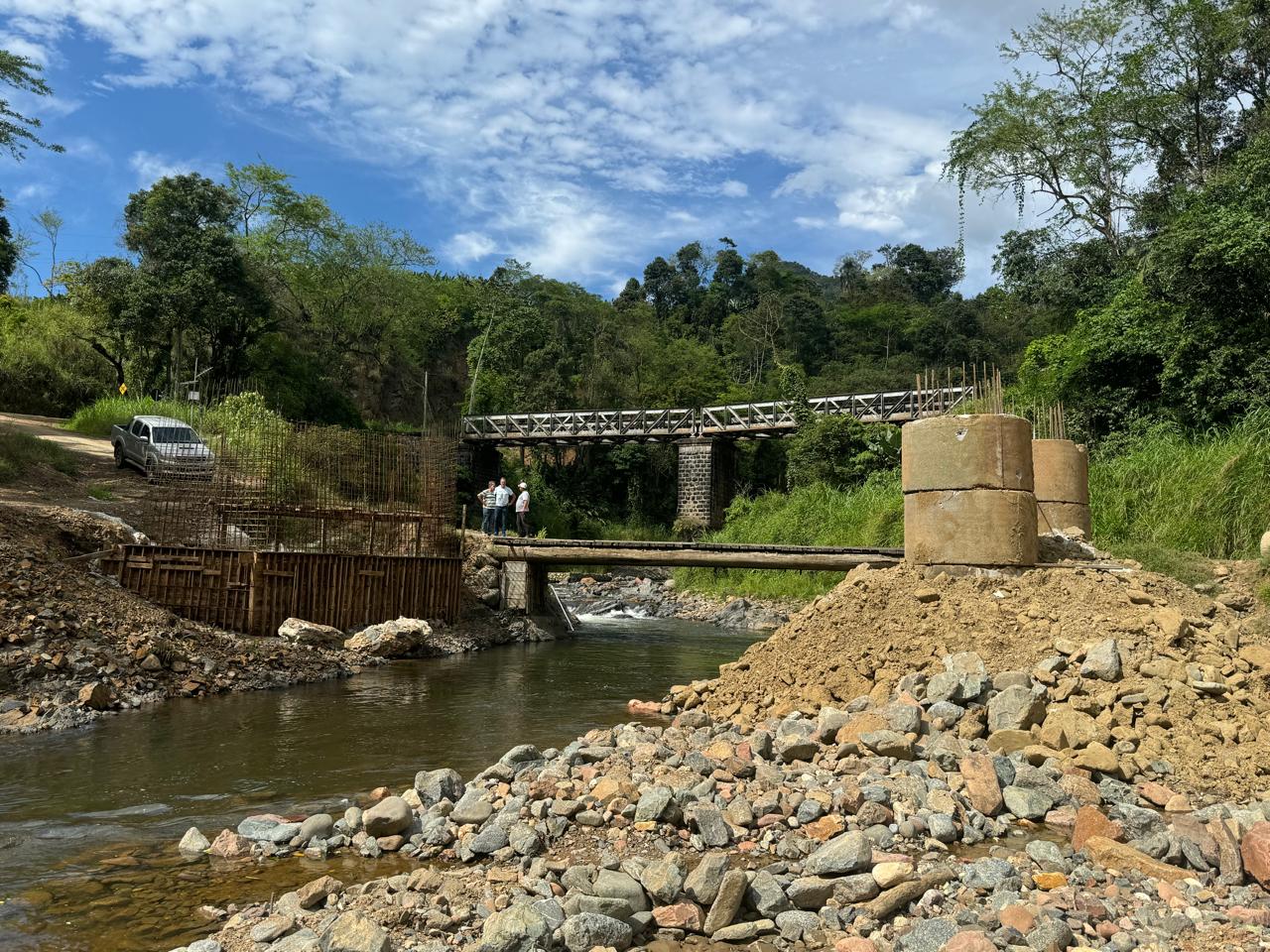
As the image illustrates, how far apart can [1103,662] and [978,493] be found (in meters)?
2.53

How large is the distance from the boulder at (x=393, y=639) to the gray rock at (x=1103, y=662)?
1189cm

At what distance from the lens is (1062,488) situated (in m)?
13.5

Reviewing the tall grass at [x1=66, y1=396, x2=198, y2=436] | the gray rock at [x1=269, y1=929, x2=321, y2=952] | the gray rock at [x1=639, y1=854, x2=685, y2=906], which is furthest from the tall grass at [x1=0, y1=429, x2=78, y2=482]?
the gray rock at [x1=639, y1=854, x2=685, y2=906]

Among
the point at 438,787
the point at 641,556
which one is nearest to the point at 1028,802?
the point at 438,787

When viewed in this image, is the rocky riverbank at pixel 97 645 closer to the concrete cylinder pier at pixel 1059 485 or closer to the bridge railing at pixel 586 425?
the concrete cylinder pier at pixel 1059 485

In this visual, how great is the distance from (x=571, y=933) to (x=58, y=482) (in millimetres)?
21381

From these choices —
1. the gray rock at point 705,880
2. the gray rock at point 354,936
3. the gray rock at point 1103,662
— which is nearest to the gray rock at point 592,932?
the gray rock at point 705,880

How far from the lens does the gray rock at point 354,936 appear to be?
4078mm

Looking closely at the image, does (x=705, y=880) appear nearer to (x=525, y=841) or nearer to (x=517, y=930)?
(x=517, y=930)

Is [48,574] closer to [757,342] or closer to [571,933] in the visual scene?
[571,933]

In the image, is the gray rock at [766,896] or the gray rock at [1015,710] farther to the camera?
the gray rock at [1015,710]

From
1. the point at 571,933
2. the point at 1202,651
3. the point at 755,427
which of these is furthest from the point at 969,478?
the point at 755,427

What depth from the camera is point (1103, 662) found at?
297 inches

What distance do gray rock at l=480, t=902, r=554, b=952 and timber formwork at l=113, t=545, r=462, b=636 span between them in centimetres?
1171
